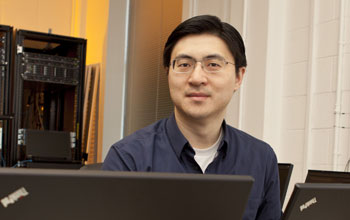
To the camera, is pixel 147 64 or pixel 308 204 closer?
pixel 308 204

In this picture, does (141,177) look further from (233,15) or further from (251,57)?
(233,15)

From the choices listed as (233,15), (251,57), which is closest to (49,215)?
(251,57)

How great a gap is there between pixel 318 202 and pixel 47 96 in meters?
4.43

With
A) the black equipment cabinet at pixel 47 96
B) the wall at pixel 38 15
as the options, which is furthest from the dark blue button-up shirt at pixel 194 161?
the wall at pixel 38 15

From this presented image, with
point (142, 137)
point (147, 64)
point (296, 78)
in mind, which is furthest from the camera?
point (147, 64)

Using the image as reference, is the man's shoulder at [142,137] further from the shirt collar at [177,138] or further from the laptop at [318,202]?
the laptop at [318,202]

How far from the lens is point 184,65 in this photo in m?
1.32

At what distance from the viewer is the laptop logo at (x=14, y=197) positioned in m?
0.63

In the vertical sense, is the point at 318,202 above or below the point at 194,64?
below

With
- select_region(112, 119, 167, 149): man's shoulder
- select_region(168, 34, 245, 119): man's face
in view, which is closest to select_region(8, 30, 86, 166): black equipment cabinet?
select_region(112, 119, 167, 149): man's shoulder

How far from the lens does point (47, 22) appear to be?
5746 mm

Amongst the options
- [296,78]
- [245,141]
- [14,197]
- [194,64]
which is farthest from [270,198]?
[296,78]

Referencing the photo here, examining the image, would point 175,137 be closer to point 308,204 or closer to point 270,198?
point 270,198

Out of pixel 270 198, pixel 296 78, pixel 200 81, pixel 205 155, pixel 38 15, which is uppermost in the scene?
→ pixel 38 15
